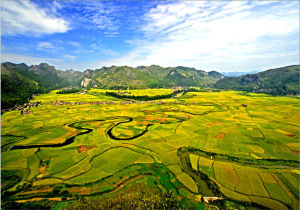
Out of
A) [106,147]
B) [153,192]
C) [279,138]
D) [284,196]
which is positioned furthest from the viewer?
[279,138]

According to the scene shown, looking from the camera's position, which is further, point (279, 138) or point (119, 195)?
point (279, 138)

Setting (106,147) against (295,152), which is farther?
(106,147)

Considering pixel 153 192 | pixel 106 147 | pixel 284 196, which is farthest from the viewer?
pixel 106 147

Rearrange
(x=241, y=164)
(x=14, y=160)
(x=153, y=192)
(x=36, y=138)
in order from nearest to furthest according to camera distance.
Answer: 1. (x=153, y=192)
2. (x=241, y=164)
3. (x=14, y=160)
4. (x=36, y=138)

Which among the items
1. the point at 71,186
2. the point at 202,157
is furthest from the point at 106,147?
the point at 202,157

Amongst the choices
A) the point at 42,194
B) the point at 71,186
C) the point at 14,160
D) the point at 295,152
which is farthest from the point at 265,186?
the point at 14,160

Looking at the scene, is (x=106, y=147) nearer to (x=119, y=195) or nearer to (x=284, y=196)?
(x=119, y=195)

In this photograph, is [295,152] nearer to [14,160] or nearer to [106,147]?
[106,147]

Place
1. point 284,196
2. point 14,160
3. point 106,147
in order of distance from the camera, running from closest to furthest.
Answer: point 284,196, point 14,160, point 106,147
